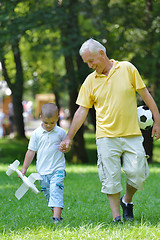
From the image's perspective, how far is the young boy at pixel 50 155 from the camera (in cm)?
477

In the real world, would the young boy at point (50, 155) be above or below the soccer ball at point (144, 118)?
below

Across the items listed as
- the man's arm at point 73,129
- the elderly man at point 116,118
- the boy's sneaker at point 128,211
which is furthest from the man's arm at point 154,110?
the boy's sneaker at point 128,211

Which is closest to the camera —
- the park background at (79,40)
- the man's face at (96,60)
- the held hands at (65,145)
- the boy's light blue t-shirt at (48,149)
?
the man's face at (96,60)

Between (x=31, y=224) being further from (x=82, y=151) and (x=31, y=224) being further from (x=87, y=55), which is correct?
(x=82, y=151)

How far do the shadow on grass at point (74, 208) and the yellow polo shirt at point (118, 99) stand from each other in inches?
38.2

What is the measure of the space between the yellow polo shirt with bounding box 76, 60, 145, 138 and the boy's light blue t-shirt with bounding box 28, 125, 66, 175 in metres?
0.54

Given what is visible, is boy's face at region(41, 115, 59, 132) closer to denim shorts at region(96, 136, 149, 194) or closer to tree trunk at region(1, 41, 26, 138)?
denim shorts at region(96, 136, 149, 194)

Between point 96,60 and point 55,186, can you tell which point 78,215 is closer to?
point 55,186

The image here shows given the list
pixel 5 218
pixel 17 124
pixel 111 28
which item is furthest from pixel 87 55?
pixel 17 124

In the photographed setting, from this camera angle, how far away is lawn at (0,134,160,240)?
418cm

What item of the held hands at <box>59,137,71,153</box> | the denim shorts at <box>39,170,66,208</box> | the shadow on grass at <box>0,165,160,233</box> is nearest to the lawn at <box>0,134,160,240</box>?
the shadow on grass at <box>0,165,160,233</box>

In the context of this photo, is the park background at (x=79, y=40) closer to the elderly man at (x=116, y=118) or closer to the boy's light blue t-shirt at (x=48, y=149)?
the boy's light blue t-shirt at (x=48, y=149)

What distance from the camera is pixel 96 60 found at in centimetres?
459

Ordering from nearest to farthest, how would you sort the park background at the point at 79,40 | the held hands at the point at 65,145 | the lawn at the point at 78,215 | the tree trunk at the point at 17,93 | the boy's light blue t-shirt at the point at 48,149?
1. the lawn at the point at 78,215
2. the held hands at the point at 65,145
3. the boy's light blue t-shirt at the point at 48,149
4. the park background at the point at 79,40
5. the tree trunk at the point at 17,93
